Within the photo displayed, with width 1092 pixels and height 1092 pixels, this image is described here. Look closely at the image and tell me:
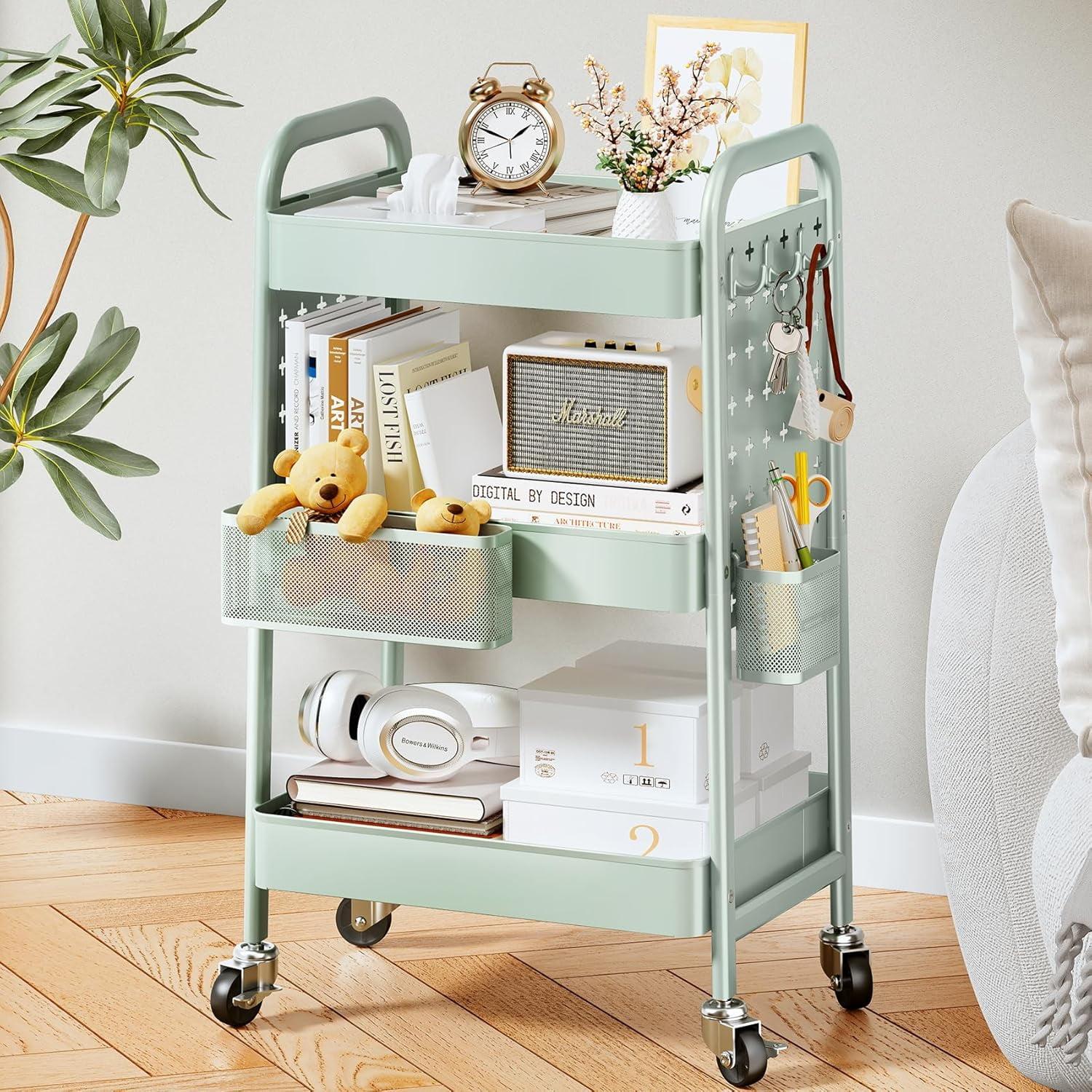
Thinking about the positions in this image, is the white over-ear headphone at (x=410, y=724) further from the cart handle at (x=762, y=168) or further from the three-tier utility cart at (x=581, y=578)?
the cart handle at (x=762, y=168)

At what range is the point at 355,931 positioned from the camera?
2221mm

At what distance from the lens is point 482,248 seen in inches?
72.1

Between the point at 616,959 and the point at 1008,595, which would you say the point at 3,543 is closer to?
the point at 616,959

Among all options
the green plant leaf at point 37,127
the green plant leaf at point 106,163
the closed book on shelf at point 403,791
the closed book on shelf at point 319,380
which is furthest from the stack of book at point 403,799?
the green plant leaf at point 37,127

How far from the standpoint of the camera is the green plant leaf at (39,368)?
7.43 ft

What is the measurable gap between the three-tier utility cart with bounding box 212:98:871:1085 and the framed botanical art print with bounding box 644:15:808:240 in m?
0.08

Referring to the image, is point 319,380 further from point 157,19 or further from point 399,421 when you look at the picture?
point 157,19

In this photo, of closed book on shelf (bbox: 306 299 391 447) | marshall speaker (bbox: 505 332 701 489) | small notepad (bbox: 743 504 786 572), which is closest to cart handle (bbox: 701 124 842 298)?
marshall speaker (bbox: 505 332 701 489)

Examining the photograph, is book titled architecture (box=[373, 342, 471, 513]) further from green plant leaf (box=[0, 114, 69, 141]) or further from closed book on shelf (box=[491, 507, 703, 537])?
green plant leaf (box=[0, 114, 69, 141])

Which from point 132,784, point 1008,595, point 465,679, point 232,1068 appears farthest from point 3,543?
point 1008,595

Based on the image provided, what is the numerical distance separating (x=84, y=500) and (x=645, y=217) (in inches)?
31.6

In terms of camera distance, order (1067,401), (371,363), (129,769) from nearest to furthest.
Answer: (1067,401)
(371,363)
(129,769)

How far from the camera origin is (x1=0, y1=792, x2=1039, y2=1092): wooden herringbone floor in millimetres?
1897

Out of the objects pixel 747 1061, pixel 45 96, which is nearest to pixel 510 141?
pixel 45 96
